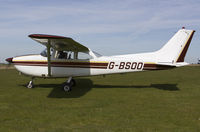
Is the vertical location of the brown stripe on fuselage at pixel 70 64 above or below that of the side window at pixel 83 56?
below

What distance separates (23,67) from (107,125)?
6.86 metres

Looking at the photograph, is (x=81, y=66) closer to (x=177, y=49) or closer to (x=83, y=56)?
(x=83, y=56)

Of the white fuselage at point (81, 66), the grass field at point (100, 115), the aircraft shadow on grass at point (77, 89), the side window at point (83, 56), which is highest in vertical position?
the side window at point (83, 56)

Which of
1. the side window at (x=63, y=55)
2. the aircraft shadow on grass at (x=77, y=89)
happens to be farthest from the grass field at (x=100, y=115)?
the side window at (x=63, y=55)

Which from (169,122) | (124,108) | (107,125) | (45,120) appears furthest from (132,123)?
(45,120)

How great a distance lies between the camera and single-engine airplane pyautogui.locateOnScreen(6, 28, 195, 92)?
964 cm

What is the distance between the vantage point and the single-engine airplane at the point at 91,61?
31.6 ft

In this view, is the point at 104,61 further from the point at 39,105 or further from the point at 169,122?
the point at 169,122

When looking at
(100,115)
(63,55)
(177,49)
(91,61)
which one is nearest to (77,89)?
(91,61)

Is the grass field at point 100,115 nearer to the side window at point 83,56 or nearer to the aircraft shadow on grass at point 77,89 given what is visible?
the aircraft shadow on grass at point 77,89

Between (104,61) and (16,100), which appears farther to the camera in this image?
(104,61)

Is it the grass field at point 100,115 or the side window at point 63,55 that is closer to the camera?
the grass field at point 100,115

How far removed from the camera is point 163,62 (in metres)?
9.76

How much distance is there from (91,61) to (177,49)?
436 cm
